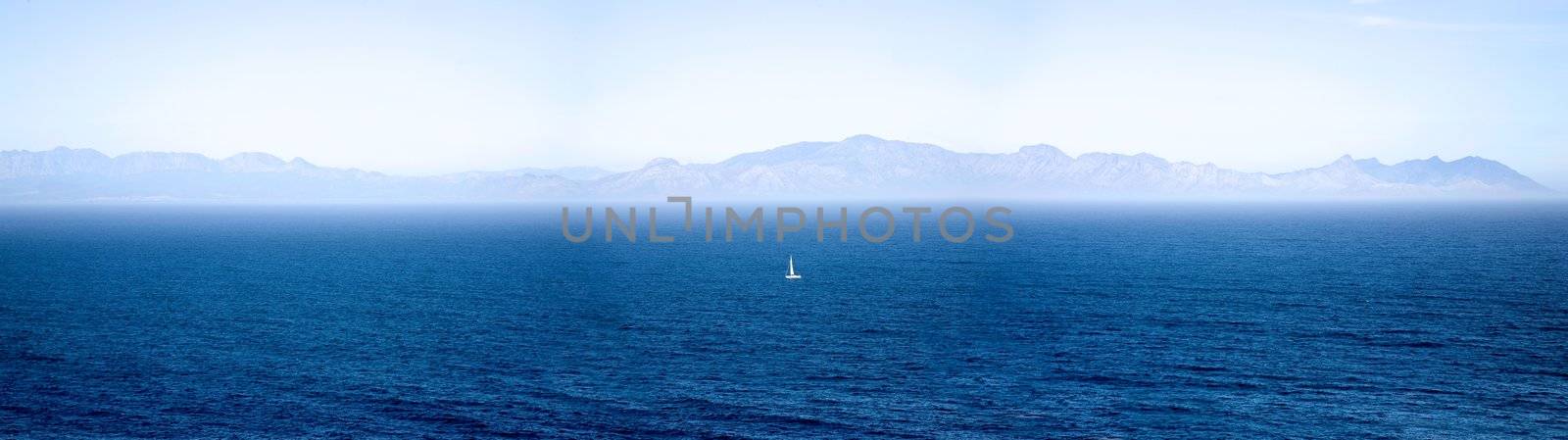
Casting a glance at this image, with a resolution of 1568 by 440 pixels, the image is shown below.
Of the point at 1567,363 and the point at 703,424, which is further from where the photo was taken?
the point at 1567,363

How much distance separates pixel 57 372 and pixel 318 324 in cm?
2315

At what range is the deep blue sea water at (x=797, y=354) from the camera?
2311 inches

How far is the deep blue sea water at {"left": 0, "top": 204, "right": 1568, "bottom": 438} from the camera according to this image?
5869 centimetres

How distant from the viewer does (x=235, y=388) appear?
66438 mm

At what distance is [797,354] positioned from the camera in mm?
76500

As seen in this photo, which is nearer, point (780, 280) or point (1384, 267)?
point (780, 280)

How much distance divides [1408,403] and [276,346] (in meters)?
78.1

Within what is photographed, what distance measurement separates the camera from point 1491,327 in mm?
84750

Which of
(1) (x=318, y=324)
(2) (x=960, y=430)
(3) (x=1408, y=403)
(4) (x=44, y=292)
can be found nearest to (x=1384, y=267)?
(3) (x=1408, y=403)

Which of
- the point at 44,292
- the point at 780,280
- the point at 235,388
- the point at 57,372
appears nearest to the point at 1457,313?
the point at 780,280

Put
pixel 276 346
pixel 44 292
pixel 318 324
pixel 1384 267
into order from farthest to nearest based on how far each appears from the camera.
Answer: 1. pixel 1384 267
2. pixel 44 292
3. pixel 318 324
4. pixel 276 346

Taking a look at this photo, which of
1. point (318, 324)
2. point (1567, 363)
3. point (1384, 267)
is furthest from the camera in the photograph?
point (1384, 267)

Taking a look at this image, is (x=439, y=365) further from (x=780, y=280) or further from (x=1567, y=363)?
(x=1567, y=363)

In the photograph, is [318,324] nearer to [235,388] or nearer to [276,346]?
[276,346]
